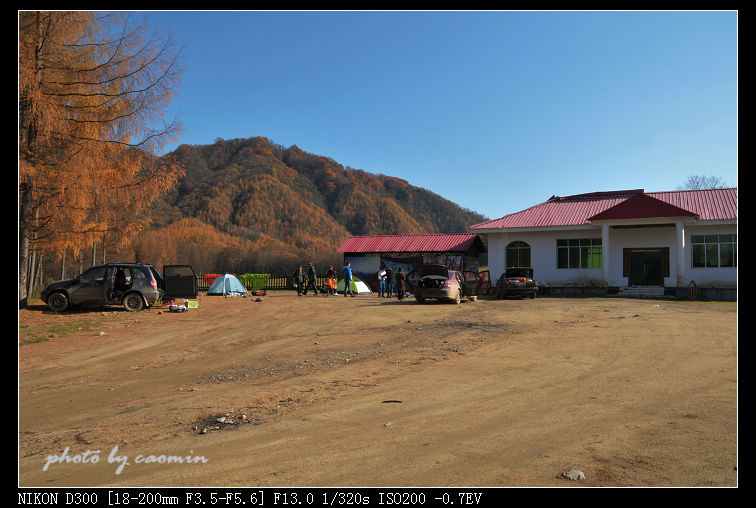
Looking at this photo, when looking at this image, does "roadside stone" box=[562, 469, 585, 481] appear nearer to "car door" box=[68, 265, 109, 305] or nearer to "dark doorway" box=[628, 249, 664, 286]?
"car door" box=[68, 265, 109, 305]

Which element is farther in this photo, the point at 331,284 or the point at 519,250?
the point at 519,250

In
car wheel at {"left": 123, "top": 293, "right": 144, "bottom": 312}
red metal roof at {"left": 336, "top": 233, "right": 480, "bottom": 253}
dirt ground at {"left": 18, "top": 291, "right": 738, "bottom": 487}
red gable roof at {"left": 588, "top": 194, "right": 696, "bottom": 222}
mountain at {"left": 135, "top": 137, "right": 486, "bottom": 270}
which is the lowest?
dirt ground at {"left": 18, "top": 291, "right": 738, "bottom": 487}

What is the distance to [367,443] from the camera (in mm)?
4637

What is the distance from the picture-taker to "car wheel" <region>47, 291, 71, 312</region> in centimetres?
1576

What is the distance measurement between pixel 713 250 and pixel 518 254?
11.0 metres

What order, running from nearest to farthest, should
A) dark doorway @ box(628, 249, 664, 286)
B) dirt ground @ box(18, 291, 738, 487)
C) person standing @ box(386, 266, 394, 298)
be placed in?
dirt ground @ box(18, 291, 738, 487), person standing @ box(386, 266, 394, 298), dark doorway @ box(628, 249, 664, 286)

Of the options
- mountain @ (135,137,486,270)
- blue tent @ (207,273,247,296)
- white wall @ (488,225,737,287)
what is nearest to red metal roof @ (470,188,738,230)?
white wall @ (488,225,737,287)

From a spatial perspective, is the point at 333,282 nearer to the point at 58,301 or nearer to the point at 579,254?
the point at 579,254

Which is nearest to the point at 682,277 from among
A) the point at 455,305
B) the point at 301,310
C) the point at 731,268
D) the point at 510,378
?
the point at 731,268

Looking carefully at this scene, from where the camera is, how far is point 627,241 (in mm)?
30094

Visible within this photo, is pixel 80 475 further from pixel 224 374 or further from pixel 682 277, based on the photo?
pixel 682 277

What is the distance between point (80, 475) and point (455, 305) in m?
17.7

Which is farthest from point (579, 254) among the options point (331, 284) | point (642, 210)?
point (331, 284)

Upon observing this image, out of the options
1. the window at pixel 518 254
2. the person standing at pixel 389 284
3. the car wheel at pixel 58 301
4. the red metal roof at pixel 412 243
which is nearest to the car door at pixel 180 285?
the car wheel at pixel 58 301
